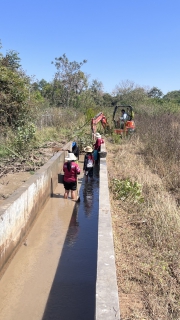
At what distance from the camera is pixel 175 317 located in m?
3.24

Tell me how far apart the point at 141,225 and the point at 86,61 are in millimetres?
33821

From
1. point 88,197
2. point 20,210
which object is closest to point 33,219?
point 20,210

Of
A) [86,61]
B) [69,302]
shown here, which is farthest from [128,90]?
[69,302]

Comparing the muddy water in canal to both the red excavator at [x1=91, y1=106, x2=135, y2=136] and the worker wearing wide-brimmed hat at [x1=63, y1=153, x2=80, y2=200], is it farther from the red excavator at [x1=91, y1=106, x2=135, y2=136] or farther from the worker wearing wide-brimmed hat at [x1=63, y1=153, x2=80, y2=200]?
the red excavator at [x1=91, y1=106, x2=135, y2=136]

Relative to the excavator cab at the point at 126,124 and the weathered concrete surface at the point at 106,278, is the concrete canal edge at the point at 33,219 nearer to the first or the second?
the weathered concrete surface at the point at 106,278

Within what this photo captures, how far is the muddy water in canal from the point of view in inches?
178

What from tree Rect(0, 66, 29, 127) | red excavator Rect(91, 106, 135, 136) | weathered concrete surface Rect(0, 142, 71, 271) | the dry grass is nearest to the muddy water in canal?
weathered concrete surface Rect(0, 142, 71, 271)

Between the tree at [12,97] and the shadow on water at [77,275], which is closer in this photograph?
the shadow on water at [77,275]

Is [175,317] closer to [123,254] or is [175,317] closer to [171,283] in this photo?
[171,283]

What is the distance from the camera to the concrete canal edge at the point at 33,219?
320 cm

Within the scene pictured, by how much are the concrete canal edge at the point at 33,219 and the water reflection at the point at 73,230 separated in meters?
0.90

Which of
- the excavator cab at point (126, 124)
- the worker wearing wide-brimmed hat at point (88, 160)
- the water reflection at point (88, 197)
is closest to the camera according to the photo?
the water reflection at point (88, 197)

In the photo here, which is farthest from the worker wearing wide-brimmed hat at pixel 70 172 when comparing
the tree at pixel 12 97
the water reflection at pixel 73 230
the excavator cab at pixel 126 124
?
the excavator cab at pixel 126 124

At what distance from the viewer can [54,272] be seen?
5496 millimetres
